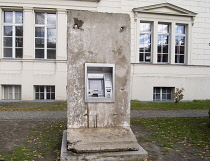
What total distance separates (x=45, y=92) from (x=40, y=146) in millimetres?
7929

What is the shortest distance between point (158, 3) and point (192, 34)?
298 cm

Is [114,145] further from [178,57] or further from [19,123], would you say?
[178,57]

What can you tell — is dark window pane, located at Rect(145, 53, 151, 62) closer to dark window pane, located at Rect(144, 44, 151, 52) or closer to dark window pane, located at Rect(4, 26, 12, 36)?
dark window pane, located at Rect(144, 44, 151, 52)

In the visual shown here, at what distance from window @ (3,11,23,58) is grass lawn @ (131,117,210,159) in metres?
8.38

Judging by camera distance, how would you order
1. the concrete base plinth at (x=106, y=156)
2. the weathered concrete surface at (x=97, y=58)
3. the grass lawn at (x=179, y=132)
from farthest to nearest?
the grass lawn at (x=179, y=132)
the weathered concrete surface at (x=97, y=58)
the concrete base plinth at (x=106, y=156)

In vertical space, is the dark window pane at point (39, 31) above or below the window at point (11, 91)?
above

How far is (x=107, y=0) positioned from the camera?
12289 mm

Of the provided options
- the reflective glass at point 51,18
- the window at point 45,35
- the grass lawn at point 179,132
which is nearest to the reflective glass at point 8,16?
the window at point 45,35

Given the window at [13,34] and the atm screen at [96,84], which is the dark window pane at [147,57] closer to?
the window at [13,34]

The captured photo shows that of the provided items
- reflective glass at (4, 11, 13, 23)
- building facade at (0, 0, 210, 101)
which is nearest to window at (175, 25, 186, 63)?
building facade at (0, 0, 210, 101)

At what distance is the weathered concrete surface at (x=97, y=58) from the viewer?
414 centimetres

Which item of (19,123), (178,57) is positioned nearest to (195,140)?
(19,123)

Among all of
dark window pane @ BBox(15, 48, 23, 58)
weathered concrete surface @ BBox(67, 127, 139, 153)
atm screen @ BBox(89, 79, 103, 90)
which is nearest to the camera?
weathered concrete surface @ BBox(67, 127, 139, 153)

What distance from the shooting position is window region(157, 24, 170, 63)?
13.4 m
